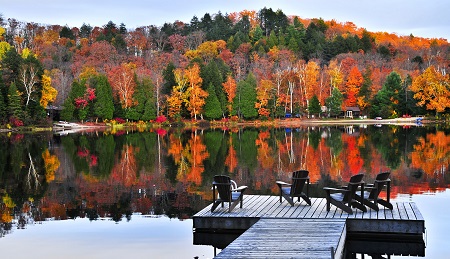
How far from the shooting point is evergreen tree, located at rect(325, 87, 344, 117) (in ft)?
254

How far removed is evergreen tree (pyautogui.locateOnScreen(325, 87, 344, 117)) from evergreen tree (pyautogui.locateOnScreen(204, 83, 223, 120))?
15424mm

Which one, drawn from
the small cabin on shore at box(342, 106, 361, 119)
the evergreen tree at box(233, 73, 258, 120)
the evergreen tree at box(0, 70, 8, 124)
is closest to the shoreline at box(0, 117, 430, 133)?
the evergreen tree at box(233, 73, 258, 120)

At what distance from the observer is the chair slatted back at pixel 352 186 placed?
41.0ft

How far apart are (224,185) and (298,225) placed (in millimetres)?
2162

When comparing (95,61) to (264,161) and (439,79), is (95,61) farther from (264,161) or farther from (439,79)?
(264,161)

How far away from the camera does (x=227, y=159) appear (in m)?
29.2

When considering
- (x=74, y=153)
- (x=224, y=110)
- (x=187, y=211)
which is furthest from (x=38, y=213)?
(x=224, y=110)

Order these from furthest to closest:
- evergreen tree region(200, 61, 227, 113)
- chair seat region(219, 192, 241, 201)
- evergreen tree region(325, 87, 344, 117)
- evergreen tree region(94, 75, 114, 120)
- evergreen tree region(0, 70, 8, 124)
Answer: evergreen tree region(325, 87, 344, 117) → evergreen tree region(200, 61, 227, 113) → evergreen tree region(94, 75, 114, 120) → evergreen tree region(0, 70, 8, 124) → chair seat region(219, 192, 241, 201)

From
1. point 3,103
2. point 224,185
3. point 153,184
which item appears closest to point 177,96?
point 3,103

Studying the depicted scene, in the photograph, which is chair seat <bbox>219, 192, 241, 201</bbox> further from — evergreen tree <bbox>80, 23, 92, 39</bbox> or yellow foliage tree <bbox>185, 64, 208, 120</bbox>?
evergreen tree <bbox>80, 23, 92, 39</bbox>

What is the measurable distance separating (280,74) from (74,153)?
48509mm

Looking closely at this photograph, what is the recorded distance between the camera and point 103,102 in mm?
72250

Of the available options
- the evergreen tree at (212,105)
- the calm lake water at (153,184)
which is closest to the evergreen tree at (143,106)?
the evergreen tree at (212,105)

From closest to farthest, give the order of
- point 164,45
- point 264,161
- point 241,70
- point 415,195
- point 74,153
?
point 415,195 < point 264,161 < point 74,153 < point 241,70 < point 164,45
